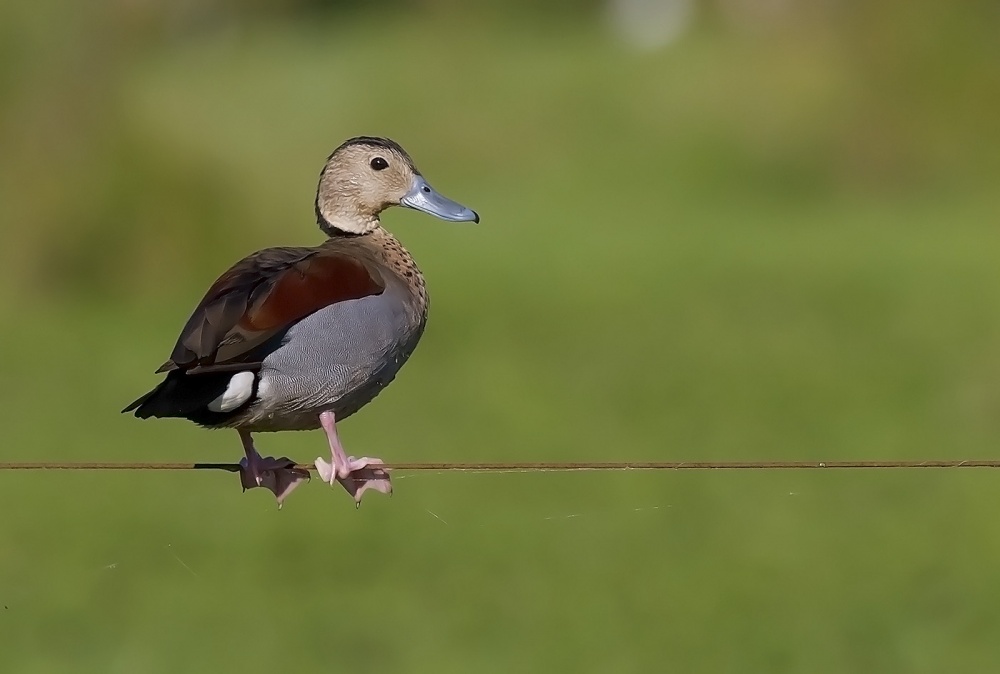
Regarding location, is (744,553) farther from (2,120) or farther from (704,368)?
(2,120)

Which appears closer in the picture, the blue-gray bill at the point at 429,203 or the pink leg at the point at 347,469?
the pink leg at the point at 347,469

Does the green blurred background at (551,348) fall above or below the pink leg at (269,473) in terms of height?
below

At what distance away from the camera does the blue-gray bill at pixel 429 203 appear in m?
5.14

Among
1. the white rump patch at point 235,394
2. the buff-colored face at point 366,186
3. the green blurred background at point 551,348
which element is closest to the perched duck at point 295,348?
the white rump patch at point 235,394

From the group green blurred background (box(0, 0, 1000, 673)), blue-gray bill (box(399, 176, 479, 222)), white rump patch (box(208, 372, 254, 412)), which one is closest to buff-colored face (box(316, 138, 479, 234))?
blue-gray bill (box(399, 176, 479, 222))

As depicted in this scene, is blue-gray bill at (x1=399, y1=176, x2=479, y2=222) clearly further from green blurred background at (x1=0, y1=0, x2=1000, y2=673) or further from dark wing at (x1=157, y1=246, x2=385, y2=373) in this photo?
green blurred background at (x1=0, y1=0, x2=1000, y2=673)

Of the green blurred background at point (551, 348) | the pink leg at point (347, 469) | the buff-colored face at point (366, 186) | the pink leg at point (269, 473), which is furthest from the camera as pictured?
the green blurred background at point (551, 348)

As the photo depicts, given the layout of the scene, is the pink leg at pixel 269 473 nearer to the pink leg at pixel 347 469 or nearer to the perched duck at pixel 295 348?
the perched duck at pixel 295 348

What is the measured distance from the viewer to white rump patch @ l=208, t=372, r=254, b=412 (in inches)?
178

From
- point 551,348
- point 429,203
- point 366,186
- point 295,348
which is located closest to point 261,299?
point 295,348

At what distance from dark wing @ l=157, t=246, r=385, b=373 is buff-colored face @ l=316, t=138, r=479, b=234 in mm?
350

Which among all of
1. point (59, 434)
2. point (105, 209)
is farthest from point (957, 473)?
point (105, 209)

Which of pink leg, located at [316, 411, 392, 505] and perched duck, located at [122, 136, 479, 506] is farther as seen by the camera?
pink leg, located at [316, 411, 392, 505]

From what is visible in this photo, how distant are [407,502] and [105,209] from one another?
6679mm
